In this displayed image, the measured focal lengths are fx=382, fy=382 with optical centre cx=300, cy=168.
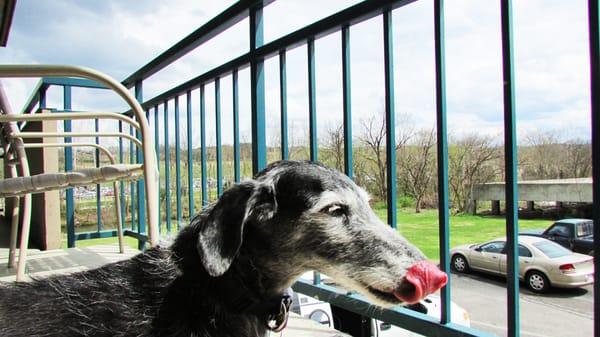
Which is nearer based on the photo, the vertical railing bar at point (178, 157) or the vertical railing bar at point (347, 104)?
the vertical railing bar at point (347, 104)

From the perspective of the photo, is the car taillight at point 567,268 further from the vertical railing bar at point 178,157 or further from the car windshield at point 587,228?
the vertical railing bar at point 178,157

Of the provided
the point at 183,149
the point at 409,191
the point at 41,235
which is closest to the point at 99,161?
the point at 41,235

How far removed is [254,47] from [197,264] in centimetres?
→ 141

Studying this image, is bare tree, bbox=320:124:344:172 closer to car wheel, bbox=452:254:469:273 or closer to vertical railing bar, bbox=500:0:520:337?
vertical railing bar, bbox=500:0:520:337

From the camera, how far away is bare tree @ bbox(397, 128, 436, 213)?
7.65ft

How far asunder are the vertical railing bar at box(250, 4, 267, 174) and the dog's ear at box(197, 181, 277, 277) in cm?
103

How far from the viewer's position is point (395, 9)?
1.44 metres

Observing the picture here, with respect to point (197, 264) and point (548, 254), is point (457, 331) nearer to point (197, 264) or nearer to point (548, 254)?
point (197, 264)

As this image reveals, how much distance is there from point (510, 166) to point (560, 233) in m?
11.2

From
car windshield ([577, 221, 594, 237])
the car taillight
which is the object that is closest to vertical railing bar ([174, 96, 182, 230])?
car windshield ([577, 221, 594, 237])

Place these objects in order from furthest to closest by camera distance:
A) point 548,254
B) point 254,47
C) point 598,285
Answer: point 548,254 < point 254,47 < point 598,285

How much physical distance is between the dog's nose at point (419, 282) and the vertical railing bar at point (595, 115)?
1.18 ft

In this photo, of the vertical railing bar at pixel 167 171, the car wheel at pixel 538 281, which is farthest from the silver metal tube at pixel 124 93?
the car wheel at pixel 538 281

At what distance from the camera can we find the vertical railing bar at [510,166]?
110cm
